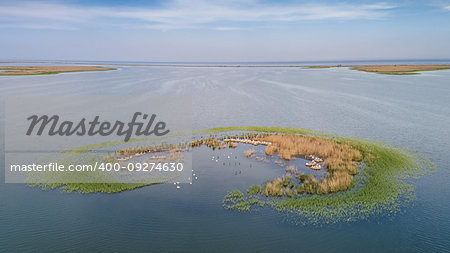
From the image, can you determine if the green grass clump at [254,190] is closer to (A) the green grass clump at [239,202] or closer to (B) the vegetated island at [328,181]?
(B) the vegetated island at [328,181]

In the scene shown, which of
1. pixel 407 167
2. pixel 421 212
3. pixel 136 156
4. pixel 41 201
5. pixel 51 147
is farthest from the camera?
pixel 51 147

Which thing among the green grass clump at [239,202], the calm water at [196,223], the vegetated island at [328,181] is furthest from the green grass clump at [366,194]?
the green grass clump at [239,202]

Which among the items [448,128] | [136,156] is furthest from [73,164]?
[448,128]

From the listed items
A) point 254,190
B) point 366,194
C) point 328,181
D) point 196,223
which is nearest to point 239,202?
point 254,190

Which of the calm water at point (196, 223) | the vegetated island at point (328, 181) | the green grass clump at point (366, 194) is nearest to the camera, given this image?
the calm water at point (196, 223)

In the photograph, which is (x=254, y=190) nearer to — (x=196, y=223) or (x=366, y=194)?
(x=196, y=223)

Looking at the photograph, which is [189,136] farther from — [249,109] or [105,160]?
[249,109]

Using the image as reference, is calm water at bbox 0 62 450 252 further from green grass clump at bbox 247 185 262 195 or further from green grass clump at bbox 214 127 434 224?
green grass clump at bbox 214 127 434 224

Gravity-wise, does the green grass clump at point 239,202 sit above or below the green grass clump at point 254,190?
below
